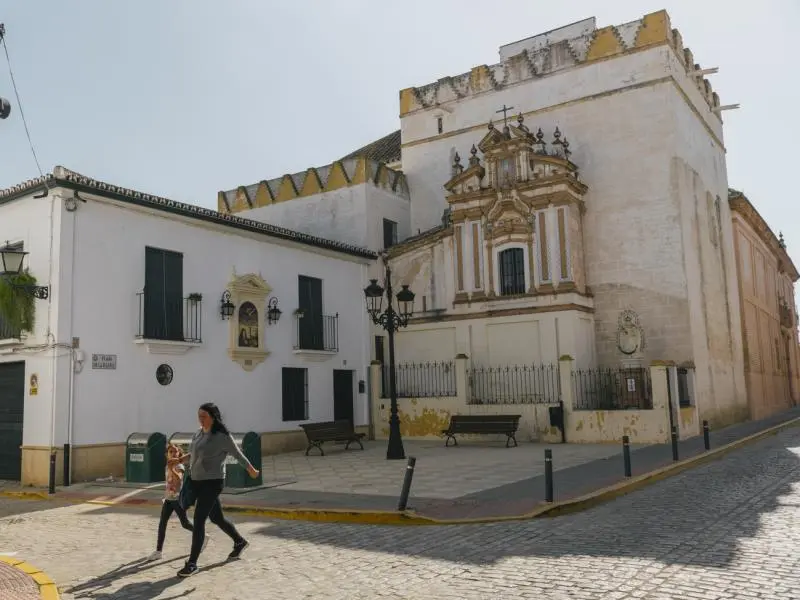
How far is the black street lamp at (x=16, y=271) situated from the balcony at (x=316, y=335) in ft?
24.3

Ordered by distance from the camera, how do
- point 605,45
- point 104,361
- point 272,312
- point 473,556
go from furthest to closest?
point 605,45 → point 272,312 → point 104,361 → point 473,556

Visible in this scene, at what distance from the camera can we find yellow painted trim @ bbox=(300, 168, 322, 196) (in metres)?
28.3

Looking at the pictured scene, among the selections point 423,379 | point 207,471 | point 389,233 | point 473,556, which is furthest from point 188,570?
point 389,233

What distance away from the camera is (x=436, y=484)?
1247 cm

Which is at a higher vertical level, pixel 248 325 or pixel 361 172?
pixel 361 172

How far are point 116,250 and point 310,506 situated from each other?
8736 millimetres

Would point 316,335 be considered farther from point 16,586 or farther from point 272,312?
point 16,586

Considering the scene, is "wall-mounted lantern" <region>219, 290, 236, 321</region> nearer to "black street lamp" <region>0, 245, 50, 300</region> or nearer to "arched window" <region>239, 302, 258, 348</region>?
"arched window" <region>239, 302, 258, 348</region>

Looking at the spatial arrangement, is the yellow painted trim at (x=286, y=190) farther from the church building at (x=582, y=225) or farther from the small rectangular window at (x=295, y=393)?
the small rectangular window at (x=295, y=393)

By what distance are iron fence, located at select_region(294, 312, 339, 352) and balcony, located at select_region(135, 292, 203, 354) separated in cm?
369

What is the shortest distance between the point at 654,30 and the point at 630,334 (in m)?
10.1

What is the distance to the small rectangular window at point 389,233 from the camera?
90.8ft

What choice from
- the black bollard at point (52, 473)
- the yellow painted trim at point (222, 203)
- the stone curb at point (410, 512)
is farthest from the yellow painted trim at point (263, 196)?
the stone curb at point (410, 512)

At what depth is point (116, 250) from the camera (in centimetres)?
1623
